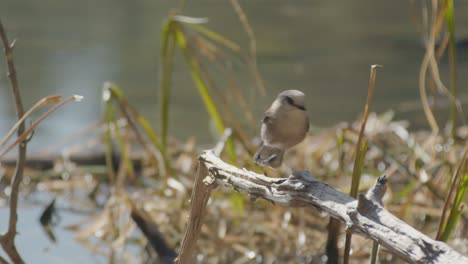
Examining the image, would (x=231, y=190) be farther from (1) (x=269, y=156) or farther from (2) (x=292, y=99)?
(2) (x=292, y=99)

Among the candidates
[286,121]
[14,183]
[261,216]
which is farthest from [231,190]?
[286,121]

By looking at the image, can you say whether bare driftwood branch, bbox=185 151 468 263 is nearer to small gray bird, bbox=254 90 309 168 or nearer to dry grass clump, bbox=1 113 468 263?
small gray bird, bbox=254 90 309 168

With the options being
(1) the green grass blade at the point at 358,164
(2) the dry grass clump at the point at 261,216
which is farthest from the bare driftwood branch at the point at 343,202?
(2) the dry grass clump at the point at 261,216

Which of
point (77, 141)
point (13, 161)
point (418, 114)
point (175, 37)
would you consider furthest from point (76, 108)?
point (175, 37)

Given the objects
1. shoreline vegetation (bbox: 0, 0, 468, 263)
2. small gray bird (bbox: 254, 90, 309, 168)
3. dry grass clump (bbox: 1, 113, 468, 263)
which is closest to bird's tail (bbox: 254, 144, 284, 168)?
small gray bird (bbox: 254, 90, 309, 168)

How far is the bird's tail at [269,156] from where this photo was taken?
87.7 inches

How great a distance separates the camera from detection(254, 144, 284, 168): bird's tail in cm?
223

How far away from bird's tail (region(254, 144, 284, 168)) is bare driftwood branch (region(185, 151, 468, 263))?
221 mm

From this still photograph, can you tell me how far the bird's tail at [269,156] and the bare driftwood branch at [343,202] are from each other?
0.73 ft

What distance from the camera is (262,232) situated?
3.52 meters

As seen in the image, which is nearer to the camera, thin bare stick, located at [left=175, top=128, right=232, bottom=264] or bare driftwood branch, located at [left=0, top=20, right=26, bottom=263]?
thin bare stick, located at [left=175, top=128, right=232, bottom=264]

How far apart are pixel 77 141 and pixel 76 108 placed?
75 centimetres

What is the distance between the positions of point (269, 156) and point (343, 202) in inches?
28.0

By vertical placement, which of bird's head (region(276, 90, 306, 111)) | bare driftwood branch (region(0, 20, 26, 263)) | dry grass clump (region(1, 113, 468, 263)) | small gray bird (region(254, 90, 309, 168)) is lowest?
dry grass clump (region(1, 113, 468, 263))
